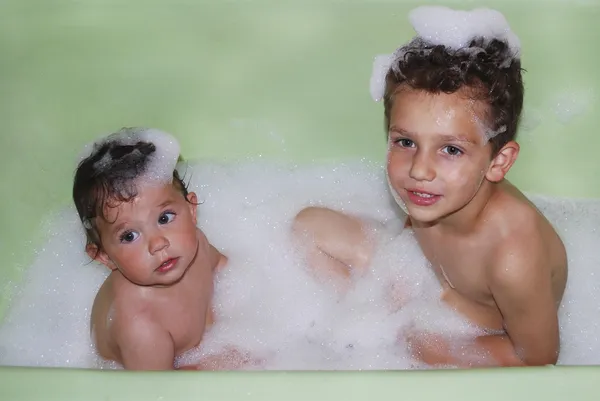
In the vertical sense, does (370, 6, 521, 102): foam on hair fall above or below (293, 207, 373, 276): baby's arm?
above

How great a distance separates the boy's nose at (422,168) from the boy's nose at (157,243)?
39cm

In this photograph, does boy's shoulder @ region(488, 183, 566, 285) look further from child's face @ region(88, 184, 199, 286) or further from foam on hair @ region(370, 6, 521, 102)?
child's face @ region(88, 184, 199, 286)

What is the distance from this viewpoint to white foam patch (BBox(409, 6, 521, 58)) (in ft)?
4.04

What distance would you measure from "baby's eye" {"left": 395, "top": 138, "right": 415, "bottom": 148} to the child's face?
1.17 ft

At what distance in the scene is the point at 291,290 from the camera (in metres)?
1.47


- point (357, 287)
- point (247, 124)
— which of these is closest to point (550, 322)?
point (357, 287)

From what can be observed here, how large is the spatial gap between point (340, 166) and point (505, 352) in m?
0.55

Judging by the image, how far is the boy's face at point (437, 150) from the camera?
111cm

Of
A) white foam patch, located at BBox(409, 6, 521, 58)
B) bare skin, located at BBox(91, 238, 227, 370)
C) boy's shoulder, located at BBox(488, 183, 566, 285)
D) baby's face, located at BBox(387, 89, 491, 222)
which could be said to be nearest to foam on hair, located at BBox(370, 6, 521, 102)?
white foam patch, located at BBox(409, 6, 521, 58)

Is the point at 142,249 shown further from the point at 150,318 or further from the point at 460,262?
the point at 460,262

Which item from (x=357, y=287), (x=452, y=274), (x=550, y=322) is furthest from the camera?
(x=357, y=287)

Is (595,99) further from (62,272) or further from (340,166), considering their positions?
(62,272)

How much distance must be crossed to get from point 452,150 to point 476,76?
4.4 inches

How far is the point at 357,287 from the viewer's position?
1.45 meters
